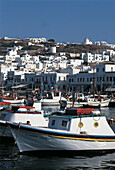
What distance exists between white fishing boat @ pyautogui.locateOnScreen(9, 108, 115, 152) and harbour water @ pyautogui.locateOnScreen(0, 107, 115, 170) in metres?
0.46

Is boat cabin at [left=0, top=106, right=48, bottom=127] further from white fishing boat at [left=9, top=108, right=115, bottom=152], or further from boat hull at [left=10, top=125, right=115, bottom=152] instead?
boat hull at [left=10, top=125, right=115, bottom=152]

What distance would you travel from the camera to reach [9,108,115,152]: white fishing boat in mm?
22031

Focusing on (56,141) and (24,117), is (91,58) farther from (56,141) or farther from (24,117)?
(56,141)

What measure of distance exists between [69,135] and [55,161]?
166cm

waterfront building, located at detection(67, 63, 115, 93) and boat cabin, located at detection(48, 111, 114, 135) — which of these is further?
waterfront building, located at detection(67, 63, 115, 93)

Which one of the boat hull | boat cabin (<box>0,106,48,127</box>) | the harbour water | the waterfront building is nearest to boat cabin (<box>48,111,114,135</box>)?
the boat hull

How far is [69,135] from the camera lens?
21.9 m

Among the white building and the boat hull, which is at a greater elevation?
the white building

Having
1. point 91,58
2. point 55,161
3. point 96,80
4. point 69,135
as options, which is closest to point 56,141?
point 69,135

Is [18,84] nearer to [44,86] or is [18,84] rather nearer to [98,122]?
[44,86]

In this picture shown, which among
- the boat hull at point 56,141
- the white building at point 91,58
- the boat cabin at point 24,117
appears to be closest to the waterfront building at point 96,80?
the boat cabin at point 24,117

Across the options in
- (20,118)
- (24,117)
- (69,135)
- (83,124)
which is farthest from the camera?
(24,117)

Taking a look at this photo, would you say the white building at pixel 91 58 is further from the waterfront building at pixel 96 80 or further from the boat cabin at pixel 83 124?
the boat cabin at pixel 83 124

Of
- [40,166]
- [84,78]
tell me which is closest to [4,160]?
[40,166]
